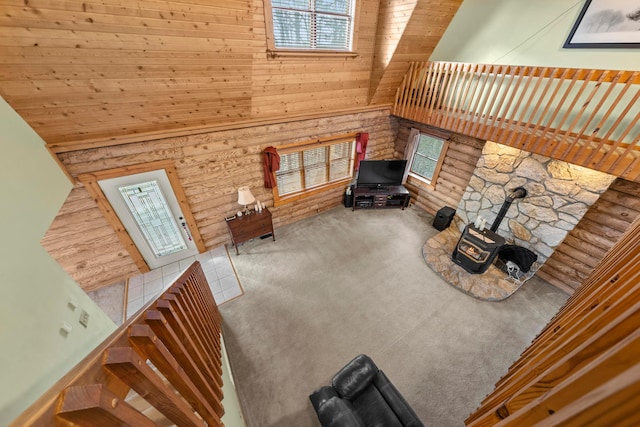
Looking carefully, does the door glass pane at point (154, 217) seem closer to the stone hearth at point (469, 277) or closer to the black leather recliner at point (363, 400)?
the black leather recliner at point (363, 400)

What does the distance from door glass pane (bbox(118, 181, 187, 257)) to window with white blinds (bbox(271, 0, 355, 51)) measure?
2.98m

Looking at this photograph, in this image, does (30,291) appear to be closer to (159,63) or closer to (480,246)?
(159,63)

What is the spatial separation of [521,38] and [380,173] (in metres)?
3.26

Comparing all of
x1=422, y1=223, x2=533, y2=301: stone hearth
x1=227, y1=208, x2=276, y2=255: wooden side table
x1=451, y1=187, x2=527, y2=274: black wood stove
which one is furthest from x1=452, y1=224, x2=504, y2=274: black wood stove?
x1=227, y1=208, x2=276, y2=255: wooden side table

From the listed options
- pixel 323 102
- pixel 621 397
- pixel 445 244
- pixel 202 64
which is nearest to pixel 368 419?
pixel 621 397

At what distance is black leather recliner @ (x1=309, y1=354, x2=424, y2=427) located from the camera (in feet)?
6.87

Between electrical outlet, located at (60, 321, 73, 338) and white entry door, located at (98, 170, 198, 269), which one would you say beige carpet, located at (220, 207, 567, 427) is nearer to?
white entry door, located at (98, 170, 198, 269)

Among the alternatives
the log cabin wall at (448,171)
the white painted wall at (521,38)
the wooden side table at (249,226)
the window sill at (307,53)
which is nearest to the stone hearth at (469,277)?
the log cabin wall at (448,171)

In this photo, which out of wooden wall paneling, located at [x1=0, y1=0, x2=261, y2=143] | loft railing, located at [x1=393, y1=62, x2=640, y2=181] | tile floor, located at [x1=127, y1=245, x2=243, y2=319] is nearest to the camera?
wooden wall paneling, located at [x1=0, y1=0, x2=261, y2=143]

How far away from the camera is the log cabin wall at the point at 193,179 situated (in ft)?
10.8

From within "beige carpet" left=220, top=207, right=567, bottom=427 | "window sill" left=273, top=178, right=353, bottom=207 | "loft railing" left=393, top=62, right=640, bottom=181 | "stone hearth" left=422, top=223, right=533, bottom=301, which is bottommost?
"beige carpet" left=220, top=207, right=567, bottom=427

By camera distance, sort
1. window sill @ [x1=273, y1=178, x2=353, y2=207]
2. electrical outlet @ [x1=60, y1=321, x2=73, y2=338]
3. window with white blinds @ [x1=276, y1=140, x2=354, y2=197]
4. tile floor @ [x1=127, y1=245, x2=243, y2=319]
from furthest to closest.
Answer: window sill @ [x1=273, y1=178, x2=353, y2=207]
window with white blinds @ [x1=276, y1=140, x2=354, y2=197]
tile floor @ [x1=127, y1=245, x2=243, y2=319]
electrical outlet @ [x1=60, y1=321, x2=73, y2=338]

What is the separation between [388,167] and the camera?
18.4 feet

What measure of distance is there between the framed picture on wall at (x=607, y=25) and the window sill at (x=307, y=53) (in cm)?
319
